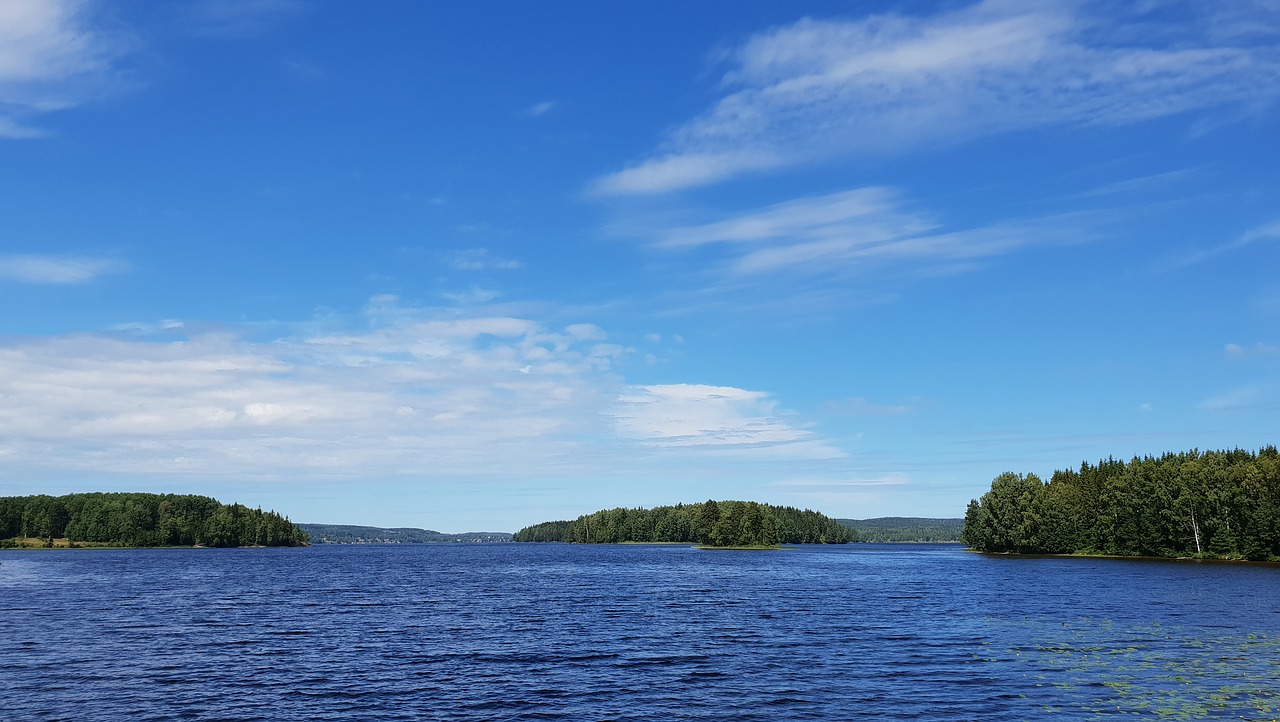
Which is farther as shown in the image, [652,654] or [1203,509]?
[1203,509]

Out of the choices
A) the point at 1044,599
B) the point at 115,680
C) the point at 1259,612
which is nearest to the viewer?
the point at 115,680

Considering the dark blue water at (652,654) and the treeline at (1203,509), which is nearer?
the dark blue water at (652,654)

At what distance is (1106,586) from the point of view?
112812mm

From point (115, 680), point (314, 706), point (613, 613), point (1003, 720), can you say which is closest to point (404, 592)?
point (613, 613)

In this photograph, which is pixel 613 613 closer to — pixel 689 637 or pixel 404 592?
pixel 689 637

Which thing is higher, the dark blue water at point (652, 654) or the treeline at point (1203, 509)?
the treeline at point (1203, 509)

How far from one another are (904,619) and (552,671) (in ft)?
134

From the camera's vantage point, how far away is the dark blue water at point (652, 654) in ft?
139

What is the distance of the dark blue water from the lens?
139ft

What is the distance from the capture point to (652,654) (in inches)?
2331

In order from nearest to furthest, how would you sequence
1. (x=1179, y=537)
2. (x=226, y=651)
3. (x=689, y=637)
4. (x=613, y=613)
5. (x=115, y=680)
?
(x=115, y=680) → (x=226, y=651) → (x=689, y=637) → (x=613, y=613) → (x=1179, y=537)

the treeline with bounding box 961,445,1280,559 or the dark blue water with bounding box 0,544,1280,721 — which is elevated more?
the treeline with bounding box 961,445,1280,559

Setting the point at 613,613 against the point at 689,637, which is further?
the point at 613,613

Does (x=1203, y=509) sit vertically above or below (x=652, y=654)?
above
